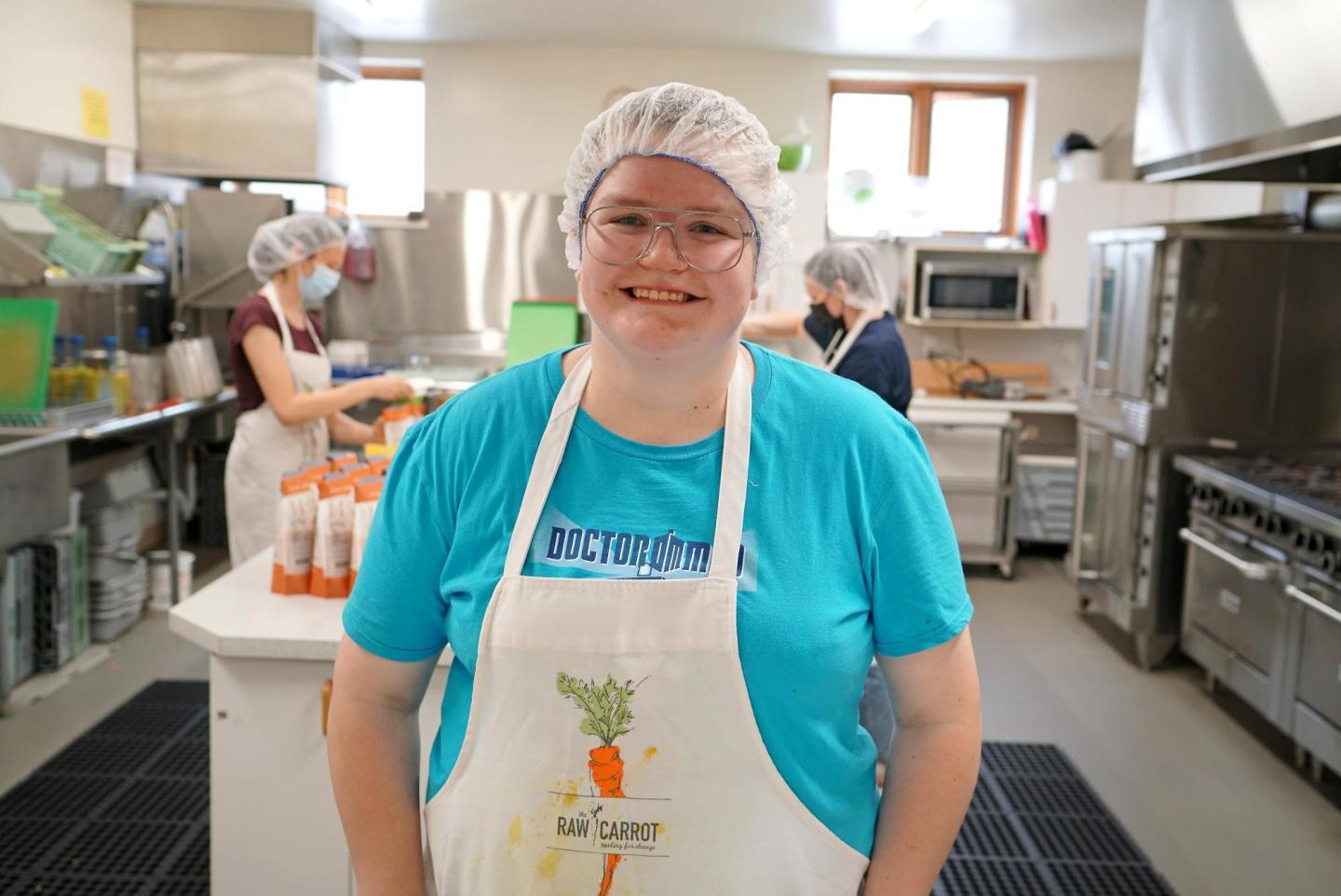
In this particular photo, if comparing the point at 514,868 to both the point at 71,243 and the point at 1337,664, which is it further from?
the point at 71,243

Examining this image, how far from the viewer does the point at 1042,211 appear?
5895 millimetres

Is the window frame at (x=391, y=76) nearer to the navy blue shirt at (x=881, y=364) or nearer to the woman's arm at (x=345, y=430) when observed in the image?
the woman's arm at (x=345, y=430)

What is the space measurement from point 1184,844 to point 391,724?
249cm

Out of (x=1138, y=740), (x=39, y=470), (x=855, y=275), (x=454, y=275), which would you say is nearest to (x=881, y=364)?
(x=855, y=275)

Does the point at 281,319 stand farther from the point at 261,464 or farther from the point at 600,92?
the point at 600,92

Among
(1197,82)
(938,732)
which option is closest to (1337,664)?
(1197,82)

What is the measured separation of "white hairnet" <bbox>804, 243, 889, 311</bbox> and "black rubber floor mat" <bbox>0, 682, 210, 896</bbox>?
2478 millimetres

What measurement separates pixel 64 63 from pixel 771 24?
307 cm

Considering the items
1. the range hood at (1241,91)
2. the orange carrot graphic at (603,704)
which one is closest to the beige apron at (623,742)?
the orange carrot graphic at (603,704)

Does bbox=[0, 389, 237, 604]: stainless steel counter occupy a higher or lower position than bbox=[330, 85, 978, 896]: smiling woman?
lower

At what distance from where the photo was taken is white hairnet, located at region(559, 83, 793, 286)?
1.14 meters

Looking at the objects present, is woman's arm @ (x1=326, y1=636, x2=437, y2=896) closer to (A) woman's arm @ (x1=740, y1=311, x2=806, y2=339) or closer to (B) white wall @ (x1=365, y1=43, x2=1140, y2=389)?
(A) woman's arm @ (x1=740, y1=311, x2=806, y2=339)

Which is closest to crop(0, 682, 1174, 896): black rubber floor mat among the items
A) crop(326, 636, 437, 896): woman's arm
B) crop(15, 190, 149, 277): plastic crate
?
crop(326, 636, 437, 896): woman's arm

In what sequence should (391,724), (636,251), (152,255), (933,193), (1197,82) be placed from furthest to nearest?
(933,193)
(152,255)
(1197,82)
(391,724)
(636,251)
